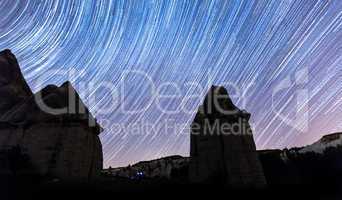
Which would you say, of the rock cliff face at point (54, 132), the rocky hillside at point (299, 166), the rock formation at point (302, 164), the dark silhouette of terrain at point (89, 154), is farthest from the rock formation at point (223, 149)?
the rock formation at point (302, 164)

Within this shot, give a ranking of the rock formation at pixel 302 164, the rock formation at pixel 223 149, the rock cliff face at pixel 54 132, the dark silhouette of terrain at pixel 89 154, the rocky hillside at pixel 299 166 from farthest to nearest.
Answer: the rock formation at pixel 302 164, the rocky hillside at pixel 299 166, the rock formation at pixel 223 149, the rock cliff face at pixel 54 132, the dark silhouette of terrain at pixel 89 154

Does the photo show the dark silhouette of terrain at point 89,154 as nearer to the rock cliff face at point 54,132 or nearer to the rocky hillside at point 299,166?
the rock cliff face at point 54,132

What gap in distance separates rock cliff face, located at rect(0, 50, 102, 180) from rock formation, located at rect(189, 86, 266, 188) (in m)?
9.95

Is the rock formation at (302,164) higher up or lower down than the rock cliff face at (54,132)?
higher up

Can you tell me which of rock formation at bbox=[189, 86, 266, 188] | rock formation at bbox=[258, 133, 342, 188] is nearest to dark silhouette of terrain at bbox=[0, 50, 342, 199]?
rock formation at bbox=[189, 86, 266, 188]

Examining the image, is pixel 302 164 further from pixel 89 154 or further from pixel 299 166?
pixel 89 154

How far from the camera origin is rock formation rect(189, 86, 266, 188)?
29.4m

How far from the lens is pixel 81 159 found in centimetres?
2858

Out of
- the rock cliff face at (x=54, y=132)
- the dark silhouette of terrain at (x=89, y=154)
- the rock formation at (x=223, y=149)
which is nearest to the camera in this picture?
the dark silhouette of terrain at (x=89, y=154)

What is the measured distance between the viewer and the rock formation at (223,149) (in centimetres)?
2939

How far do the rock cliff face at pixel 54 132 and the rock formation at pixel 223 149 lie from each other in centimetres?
995

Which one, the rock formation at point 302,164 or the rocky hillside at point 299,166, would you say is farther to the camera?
the rock formation at point 302,164

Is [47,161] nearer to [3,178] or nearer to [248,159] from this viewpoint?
[3,178]

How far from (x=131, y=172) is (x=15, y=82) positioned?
42.2 metres
